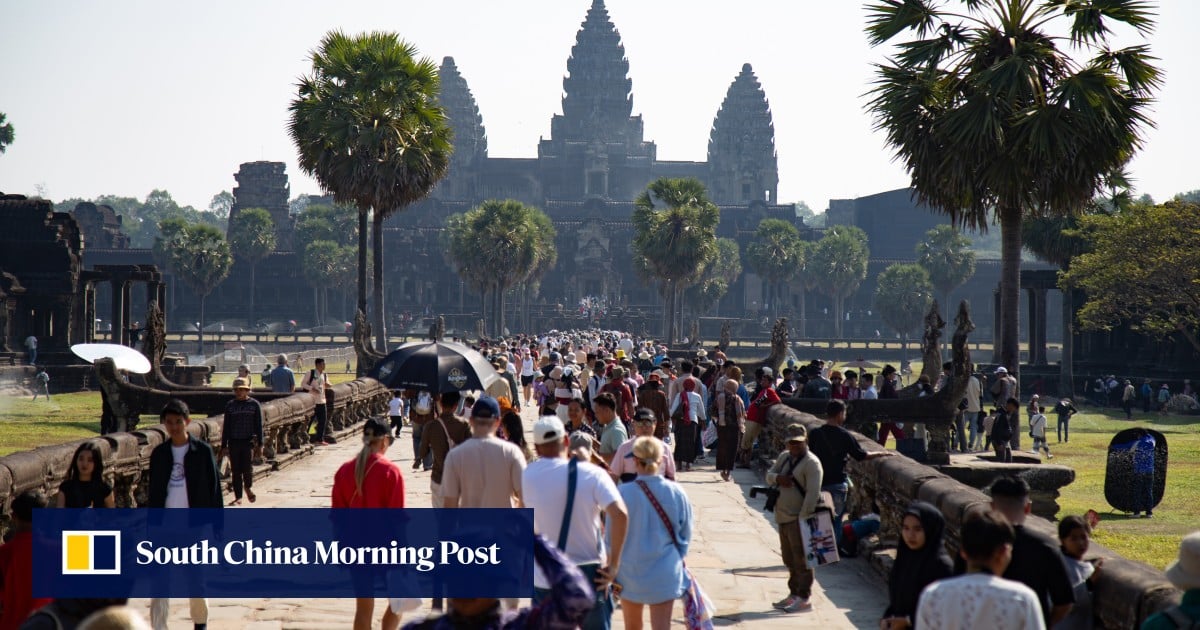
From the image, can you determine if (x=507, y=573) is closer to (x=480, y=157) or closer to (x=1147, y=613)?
(x=1147, y=613)

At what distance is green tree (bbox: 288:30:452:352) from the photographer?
3400 centimetres

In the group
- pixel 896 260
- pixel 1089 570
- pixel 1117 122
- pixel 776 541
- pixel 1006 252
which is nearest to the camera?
pixel 1089 570

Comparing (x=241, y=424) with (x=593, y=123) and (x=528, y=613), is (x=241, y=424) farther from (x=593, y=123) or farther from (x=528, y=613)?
(x=593, y=123)

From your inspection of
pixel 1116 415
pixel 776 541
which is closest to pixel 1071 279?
pixel 1116 415

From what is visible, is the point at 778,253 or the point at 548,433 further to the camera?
the point at 778,253

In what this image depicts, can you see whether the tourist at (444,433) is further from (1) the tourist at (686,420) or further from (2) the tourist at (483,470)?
(1) the tourist at (686,420)

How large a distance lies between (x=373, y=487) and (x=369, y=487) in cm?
3

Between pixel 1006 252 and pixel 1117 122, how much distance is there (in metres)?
2.44

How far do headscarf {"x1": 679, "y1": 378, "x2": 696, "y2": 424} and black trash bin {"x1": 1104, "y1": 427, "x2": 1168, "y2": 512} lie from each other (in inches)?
213

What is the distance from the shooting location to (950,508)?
371 inches

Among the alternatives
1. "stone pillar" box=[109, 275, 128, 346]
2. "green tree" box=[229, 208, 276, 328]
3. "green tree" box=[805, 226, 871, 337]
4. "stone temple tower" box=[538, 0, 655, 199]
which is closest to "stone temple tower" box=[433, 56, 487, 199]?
"stone temple tower" box=[538, 0, 655, 199]

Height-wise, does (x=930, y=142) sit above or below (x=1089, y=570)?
above

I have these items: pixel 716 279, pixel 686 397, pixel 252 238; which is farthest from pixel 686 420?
pixel 252 238

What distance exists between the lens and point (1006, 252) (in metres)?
19.8
